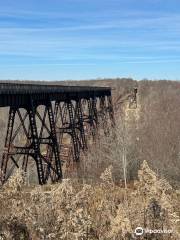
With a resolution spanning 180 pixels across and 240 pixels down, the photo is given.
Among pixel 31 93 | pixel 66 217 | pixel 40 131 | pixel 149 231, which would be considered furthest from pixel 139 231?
pixel 40 131

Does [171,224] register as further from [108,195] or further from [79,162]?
[79,162]

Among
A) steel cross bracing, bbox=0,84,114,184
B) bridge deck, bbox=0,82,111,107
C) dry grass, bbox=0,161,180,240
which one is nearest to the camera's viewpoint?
dry grass, bbox=0,161,180,240

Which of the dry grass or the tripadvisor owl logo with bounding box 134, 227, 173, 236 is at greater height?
the dry grass

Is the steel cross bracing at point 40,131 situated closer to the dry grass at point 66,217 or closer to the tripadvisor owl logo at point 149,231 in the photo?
the dry grass at point 66,217

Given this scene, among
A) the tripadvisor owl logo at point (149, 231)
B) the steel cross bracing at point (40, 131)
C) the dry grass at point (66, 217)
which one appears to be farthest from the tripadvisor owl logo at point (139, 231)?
the steel cross bracing at point (40, 131)

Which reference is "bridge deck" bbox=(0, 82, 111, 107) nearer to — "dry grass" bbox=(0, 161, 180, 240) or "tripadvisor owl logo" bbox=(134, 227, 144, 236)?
"dry grass" bbox=(0, 161, 180, 240)

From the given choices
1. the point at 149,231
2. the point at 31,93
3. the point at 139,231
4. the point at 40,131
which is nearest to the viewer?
the point at 139,231

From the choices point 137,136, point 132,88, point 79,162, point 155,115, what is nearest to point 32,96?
point 79,162

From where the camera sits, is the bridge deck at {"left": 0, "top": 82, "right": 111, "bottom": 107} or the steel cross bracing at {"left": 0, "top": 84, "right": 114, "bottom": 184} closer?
the bridge deck at {"left": 0, "top": 82, "right": 111, "bottom": 107}

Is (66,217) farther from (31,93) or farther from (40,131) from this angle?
(40,131)

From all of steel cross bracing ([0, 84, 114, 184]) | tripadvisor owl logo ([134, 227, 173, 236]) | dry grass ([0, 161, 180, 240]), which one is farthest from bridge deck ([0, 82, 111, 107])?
tripadvisor owl logo ([134, 227, 173, 236])

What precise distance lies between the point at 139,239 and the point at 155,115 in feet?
210

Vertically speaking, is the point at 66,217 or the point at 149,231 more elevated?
the point at 66,217

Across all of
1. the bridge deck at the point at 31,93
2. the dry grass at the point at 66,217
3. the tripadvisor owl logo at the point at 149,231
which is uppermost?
the bridge deck at the point at 31,93
